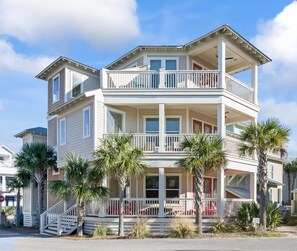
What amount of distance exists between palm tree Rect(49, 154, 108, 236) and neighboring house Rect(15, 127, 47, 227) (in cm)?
1106

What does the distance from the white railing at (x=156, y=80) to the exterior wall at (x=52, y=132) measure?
701cm

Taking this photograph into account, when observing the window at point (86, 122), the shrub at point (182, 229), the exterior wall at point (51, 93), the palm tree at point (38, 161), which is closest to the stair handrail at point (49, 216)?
the palm tree at point (38, 161)

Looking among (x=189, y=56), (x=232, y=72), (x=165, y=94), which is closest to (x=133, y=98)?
(x=165, y=94)

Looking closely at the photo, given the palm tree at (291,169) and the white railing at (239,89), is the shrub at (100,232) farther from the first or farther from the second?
the palm tree at (291,169)

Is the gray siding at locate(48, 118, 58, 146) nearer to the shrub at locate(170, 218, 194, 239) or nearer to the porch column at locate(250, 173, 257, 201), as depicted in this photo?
the shrub at locate(170, 218, 194, 239)

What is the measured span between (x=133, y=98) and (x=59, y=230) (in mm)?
8283

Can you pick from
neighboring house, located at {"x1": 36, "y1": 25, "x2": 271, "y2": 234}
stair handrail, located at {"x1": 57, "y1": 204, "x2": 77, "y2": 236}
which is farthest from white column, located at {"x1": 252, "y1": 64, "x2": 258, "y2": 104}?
stair handrail, located at {"x1": 57, "y1": 204, "x2": 77, "y2": 236}

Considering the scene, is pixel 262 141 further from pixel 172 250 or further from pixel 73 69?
pixel 73 69

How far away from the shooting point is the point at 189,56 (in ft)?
89.4

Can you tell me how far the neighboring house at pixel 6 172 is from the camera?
6844 cm

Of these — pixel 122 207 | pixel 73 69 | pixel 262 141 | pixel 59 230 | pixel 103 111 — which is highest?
pixel 73 69

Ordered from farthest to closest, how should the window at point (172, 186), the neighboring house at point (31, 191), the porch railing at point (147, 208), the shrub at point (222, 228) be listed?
the neighboring house at point (31, 191)
the window at point (172, 186)
the porch railing at point (147, 208)
the shrub at point (222, 228)

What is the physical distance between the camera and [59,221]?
24.3 metres

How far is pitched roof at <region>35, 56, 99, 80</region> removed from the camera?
2842 cm
